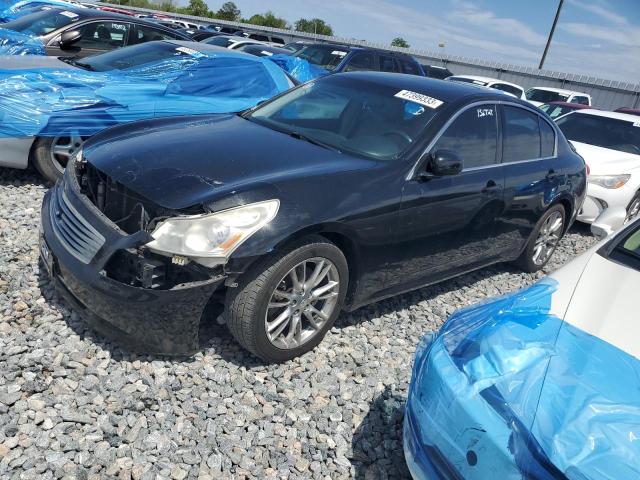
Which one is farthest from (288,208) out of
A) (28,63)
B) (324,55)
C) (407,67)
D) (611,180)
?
(407,67)

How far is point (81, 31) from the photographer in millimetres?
6801

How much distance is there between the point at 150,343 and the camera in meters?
2.61

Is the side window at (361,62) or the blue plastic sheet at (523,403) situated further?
the side window at (361,62)

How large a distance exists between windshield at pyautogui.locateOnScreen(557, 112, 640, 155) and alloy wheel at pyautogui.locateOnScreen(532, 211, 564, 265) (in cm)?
285

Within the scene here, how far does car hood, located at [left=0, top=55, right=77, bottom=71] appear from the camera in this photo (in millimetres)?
4902

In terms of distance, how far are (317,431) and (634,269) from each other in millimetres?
A: 1691

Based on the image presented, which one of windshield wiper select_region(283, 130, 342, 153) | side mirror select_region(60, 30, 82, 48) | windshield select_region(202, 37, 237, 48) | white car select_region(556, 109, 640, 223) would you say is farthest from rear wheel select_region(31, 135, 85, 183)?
windshield select_region(202, 37, 237, 48)

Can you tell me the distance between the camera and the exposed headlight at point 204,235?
246cm

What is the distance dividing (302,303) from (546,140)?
2.89 m

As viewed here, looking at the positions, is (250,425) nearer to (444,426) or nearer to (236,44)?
(444,426)

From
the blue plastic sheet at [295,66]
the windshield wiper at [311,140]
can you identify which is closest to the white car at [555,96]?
the blue plastic sheet at [295,66]

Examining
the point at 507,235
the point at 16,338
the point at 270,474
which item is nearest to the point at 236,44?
the point at 507,235

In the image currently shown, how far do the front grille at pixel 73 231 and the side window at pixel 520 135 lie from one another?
2.93m

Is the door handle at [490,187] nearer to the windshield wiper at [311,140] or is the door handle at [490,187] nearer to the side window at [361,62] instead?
the windshield wiper at [311,140]
